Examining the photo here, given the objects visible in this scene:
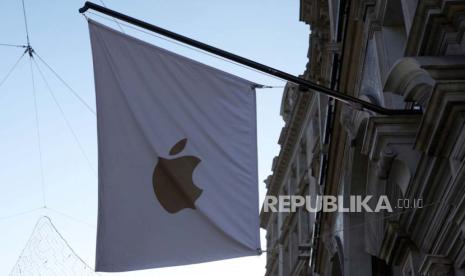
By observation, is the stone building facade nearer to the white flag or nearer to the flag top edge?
the flag top edge

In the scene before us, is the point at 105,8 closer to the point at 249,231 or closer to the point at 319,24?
the point at 249,231

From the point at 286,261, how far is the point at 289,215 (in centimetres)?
338

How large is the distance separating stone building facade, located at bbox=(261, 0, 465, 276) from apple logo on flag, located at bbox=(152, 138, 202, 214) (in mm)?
2242

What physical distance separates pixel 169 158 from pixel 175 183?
1.35 feet

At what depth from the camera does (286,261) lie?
3688 cm

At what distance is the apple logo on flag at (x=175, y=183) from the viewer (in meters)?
10.8

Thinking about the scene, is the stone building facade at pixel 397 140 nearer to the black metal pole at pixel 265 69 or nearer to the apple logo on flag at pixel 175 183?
the black metal pole at pixel 265 69

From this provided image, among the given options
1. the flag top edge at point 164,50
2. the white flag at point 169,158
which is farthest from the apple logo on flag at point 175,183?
the flag top edge at point 164,50

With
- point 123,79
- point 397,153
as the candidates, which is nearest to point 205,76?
point 123,79

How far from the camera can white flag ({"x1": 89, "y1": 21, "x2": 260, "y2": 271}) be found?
35.1 feet

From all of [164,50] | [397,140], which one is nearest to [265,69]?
→ [164,50]

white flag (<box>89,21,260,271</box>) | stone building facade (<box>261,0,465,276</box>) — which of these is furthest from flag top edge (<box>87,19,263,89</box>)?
stone building facade (<box>261,0,465,276</box>)

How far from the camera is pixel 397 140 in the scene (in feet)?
38.1

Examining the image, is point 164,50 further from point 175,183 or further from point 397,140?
point 397,140
